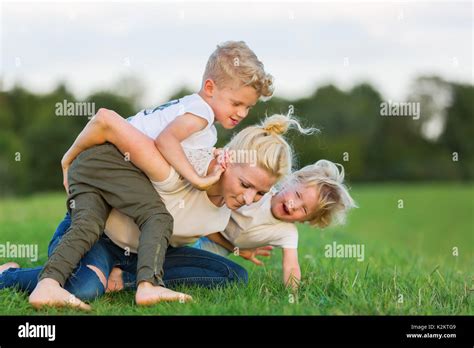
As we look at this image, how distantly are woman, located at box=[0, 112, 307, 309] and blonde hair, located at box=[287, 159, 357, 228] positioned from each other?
30 centimetres

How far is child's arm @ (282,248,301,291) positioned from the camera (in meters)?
3.83

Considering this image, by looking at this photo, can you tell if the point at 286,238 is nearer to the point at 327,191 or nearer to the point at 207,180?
the point at 327,191

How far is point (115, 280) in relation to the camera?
3.96 metres

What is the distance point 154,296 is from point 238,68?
4.82ft

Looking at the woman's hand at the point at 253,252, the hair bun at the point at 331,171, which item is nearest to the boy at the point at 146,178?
the hair bun at the point at 331,171

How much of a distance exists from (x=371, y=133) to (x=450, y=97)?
1021 cm

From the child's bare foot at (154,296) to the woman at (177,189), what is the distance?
33 cm

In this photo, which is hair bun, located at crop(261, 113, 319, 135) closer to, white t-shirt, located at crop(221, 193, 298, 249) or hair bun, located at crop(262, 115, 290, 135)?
hair bun, located at crop(262, 115, 290, 135)

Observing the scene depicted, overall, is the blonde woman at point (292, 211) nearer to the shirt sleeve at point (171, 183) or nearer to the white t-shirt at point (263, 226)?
the white t-shirt at point (263, 226)

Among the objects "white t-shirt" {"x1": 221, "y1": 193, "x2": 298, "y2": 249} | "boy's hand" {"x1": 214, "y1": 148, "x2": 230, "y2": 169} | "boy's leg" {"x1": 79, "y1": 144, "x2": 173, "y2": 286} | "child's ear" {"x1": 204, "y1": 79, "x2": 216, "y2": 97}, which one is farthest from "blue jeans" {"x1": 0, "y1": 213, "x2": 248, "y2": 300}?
"child's ear" {"x1": 204, "y1": 79, "x2": 216, "y2": 97}

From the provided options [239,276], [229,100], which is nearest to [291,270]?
[239,276]

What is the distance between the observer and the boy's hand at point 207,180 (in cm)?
362
